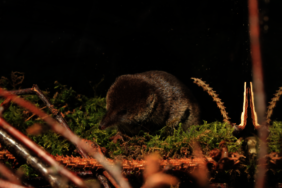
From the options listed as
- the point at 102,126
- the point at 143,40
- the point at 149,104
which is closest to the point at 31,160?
the point at 102,126

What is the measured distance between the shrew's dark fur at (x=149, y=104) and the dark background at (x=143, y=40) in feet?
1.23

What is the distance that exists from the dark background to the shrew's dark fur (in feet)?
1.23

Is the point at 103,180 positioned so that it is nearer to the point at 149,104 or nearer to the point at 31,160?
the point at 31,160

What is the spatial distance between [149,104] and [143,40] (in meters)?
1.01

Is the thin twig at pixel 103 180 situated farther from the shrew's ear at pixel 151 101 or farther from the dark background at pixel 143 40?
the dark background at pixel 143 40

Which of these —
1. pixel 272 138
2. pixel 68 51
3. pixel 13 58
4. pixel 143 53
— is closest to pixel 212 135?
pixel 272 138

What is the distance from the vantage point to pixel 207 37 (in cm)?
319

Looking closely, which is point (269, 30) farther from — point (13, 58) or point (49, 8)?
point (13, 58)

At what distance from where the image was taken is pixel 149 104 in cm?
301

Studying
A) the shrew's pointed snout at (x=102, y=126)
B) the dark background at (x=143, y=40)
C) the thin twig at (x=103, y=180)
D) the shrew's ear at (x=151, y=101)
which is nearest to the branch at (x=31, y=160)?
the thin twig at (x=103, y=180)

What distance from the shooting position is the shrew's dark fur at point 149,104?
294cm

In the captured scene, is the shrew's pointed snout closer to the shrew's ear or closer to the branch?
the shrew's ear

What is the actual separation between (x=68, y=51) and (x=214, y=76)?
6.94ft

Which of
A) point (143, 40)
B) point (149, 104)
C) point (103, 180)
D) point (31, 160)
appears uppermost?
point (143, 40)
